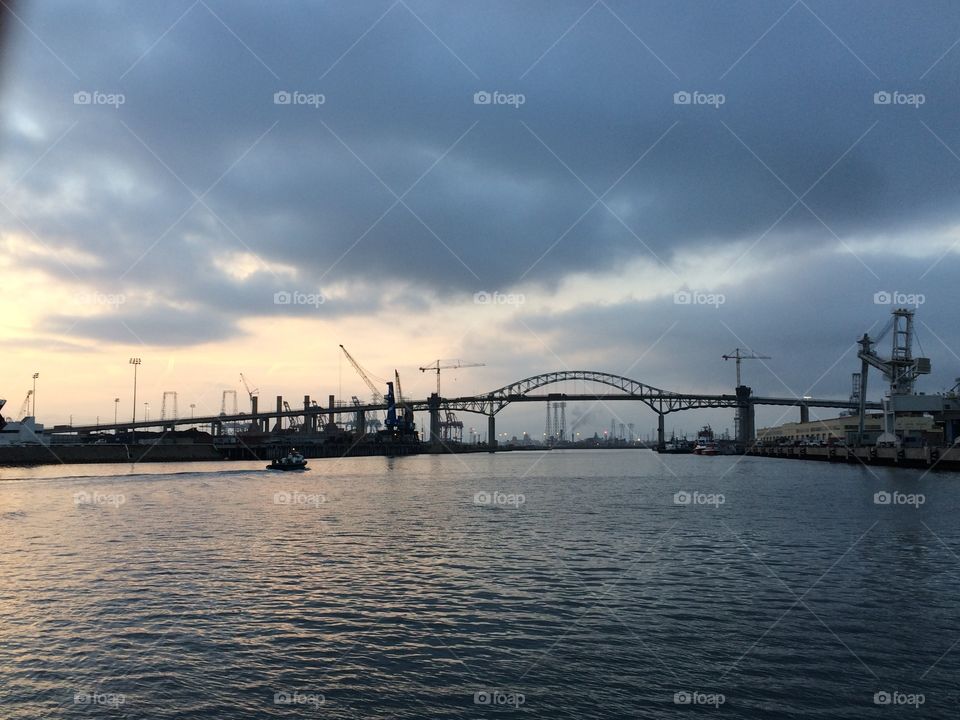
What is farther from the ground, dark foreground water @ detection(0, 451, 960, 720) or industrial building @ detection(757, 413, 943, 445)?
industrial building @ detection(757, 413, 943, 445)

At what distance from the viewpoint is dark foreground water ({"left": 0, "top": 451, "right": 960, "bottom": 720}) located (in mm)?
13695

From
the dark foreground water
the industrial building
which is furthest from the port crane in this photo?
the dark foreground water

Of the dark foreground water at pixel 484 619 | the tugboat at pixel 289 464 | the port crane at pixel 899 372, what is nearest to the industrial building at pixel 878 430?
the port crane at pixel 899 372

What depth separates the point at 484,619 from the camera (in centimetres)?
1894

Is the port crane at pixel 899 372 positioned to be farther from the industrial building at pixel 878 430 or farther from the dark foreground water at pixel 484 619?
the dark foreground water at pixel 484 619

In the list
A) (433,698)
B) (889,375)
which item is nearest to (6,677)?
(433,698)

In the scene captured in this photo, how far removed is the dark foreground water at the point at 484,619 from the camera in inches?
539

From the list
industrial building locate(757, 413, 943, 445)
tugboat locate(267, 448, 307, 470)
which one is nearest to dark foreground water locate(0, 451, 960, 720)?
tugboat locate(267, 448, 307, 470)

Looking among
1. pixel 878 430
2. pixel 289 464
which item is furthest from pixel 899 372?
pixel 289 464

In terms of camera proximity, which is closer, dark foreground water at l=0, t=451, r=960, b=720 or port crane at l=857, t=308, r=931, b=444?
dark foreground water at l=0, t=451, r=960, b=720

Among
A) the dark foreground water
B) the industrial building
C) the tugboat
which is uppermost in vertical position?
the industrial building

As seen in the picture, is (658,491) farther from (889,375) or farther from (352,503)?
(889,375)

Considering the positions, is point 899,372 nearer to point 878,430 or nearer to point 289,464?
point 878,430

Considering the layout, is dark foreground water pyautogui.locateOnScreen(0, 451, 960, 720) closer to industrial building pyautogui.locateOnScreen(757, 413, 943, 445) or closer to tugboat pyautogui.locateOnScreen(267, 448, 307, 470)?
tugboat pyautogui.locateOnScreen(267, 448, 307, 470)
